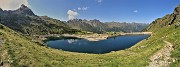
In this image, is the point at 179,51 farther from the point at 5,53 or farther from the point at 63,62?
the point at 5,53

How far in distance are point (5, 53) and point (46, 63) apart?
286 inches

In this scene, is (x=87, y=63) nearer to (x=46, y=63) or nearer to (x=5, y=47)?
(x=46, y=63)

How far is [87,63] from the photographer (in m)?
42.0

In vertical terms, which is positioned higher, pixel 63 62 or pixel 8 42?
pixel 8 42

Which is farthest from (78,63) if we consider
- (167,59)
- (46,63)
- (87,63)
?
(167,59)

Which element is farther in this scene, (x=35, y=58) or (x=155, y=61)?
(x=155, y=61)

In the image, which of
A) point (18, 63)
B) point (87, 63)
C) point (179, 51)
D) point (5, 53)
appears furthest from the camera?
point (179, 51)

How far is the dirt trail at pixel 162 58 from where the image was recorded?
4125cm

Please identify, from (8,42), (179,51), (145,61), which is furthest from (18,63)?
(179,51)

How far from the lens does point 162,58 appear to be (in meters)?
45.1

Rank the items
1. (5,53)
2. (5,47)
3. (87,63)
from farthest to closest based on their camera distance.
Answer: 1. (87,63)
2. (5,47)
3. (5,53)

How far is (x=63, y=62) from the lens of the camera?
40438mm

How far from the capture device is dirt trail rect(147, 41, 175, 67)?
1624 inches

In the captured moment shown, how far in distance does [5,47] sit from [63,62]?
11.1 meters
